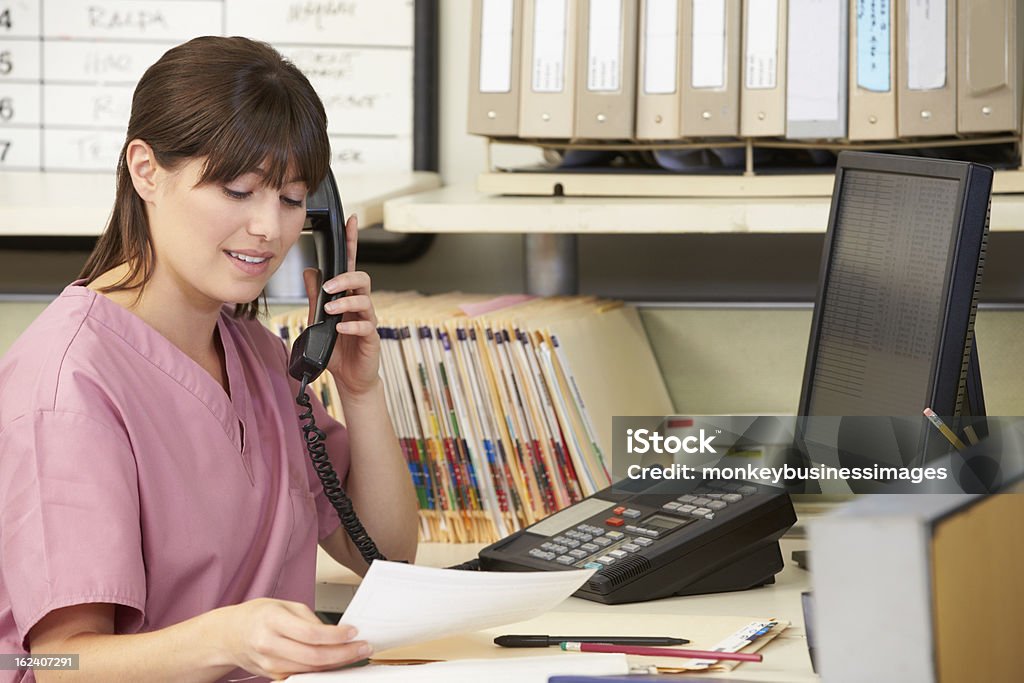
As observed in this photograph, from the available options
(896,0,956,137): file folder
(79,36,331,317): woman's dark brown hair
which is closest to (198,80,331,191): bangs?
(79,36,331,317): woman's dark brown hair

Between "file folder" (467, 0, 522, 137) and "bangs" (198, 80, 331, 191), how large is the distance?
40 cm

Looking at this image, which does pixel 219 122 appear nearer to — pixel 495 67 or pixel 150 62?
pixel 495 67

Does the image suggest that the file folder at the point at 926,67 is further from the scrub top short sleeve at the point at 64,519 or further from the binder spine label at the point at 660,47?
the scrub top short sleeve at the point at 64,519

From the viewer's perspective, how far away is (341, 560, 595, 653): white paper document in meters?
0.82

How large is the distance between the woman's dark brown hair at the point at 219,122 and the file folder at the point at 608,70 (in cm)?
44

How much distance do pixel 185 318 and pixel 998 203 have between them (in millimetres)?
901

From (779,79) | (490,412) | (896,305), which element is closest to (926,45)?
(779,79)

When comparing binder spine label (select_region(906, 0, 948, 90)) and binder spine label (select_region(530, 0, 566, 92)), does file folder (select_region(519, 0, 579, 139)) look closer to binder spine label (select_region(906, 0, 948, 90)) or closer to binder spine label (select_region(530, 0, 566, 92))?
binder spine label (select_region(530, 0, 566, 92))

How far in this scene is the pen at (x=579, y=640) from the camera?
0.99 m

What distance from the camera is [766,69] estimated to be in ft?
4.73

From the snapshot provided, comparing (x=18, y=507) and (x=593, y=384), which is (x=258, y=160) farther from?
(x=593, y=384)

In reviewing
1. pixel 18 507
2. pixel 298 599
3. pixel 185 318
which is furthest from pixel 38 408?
pixel 298 599

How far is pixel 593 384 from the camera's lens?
1.50m

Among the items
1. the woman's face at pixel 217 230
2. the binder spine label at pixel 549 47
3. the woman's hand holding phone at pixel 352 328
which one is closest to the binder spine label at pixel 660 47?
the binder spine label at pixel 549 47
